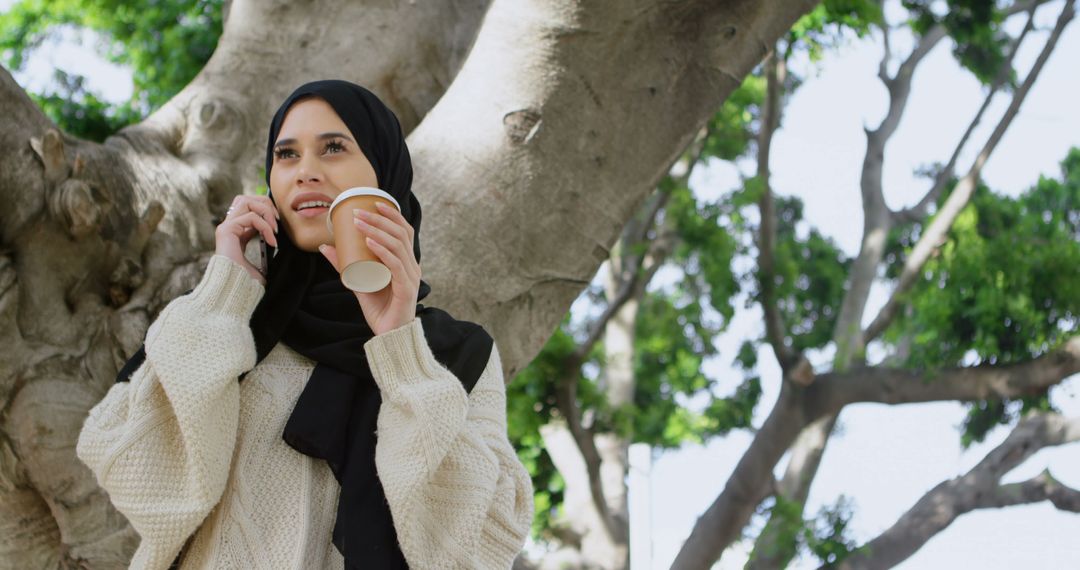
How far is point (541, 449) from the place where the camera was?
9047 mm

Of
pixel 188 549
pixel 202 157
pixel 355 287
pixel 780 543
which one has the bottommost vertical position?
pixel 188 549

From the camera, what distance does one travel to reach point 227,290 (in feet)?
6.61

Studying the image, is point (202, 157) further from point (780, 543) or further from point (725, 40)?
point (780, 543)

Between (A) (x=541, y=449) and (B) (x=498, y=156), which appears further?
(A) (x=541, y=449)

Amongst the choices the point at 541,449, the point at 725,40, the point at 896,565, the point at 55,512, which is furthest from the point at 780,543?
the point at 55,512

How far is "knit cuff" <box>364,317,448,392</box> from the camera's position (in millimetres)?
1911

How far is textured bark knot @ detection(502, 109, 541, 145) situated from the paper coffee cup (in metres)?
1.27

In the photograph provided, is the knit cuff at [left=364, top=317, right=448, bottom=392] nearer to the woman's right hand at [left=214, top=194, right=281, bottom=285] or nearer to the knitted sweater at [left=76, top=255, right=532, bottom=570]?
the knitted sweater at [left=76, top=255, right=532, bottom=570]

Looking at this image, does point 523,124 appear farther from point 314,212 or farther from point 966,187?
point 966,187

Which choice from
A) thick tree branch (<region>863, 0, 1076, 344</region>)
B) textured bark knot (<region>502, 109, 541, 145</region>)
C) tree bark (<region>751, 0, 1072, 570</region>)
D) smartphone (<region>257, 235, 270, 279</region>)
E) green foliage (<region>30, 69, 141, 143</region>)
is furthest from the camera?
thick tree branch (<region>863, 0, 1076, 344</region>)

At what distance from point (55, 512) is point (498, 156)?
1411 millimetres

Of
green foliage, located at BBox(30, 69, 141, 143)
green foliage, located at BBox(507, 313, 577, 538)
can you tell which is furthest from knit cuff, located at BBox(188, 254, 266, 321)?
green foliage, located at BBox(507, 313, 577, 538)

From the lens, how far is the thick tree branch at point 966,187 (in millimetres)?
7633

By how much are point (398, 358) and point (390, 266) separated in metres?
0.15
